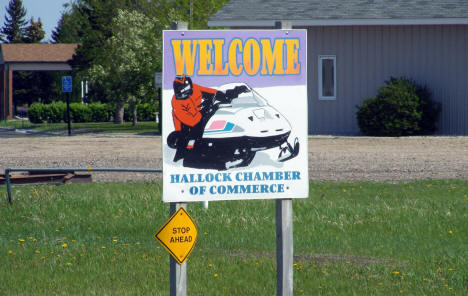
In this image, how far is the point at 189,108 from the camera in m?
4.74

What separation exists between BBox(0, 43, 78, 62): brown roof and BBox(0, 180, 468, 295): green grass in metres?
54.8

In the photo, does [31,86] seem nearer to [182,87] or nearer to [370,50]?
[370,50]

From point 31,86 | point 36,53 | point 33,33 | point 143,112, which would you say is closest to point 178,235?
point 143,112

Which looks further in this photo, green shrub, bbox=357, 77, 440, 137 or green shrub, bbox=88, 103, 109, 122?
green shrub, bbox=88, 103, 109, 122

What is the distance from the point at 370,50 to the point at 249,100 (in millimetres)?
22527

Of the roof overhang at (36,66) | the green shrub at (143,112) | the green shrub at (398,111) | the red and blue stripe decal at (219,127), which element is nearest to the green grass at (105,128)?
the green shrub at (143,112)

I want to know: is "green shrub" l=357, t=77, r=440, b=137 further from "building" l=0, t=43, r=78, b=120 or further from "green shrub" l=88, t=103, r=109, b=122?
"building" l=0, t=43, r=78, b=120

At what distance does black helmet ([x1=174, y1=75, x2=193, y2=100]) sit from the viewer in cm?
470

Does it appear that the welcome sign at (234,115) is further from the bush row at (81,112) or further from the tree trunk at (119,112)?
the bush row at (81,112)

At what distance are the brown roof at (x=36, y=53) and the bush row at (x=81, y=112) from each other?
58.4 feet

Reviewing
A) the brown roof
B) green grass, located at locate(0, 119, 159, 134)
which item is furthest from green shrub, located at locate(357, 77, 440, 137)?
the brown roof

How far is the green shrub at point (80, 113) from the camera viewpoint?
47719 mm

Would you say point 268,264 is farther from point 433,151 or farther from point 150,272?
point 433,151

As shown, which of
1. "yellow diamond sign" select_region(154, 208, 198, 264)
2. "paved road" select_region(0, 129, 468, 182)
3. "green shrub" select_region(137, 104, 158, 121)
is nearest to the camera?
"yellow diamond sign" select_region(154, 208, 198, 264)
